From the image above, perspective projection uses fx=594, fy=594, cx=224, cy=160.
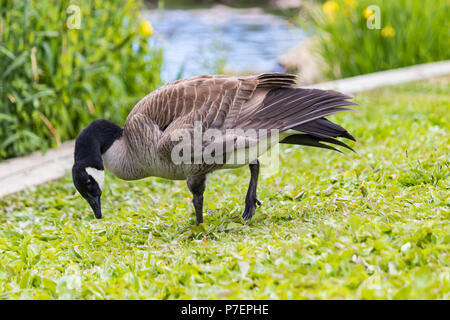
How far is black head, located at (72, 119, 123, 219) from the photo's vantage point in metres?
4.91

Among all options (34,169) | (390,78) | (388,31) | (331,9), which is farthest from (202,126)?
(331,9)

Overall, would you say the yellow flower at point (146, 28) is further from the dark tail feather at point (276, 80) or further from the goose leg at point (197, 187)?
the goose leg at point (197, 187)

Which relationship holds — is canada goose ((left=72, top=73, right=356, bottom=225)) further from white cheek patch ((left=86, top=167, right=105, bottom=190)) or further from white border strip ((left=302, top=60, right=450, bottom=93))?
white border strip ((left=302, top=60, right=450, bottom=93))

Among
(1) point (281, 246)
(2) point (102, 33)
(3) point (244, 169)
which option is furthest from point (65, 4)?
(1) point (281, 246)

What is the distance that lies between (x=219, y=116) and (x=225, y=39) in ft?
54.4

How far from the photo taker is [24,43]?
25.1 feet

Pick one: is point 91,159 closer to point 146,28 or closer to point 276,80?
point 276,80

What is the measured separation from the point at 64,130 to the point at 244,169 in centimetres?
262

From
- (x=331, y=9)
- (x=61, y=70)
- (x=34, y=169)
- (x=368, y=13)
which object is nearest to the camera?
(x=34, y=169)

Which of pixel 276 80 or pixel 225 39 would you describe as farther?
pixel 225 39

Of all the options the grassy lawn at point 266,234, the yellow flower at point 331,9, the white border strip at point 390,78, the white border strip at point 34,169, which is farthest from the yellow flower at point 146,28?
the yellow flower at point 331,9

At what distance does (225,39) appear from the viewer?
20.9 m

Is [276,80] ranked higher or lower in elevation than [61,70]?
lower

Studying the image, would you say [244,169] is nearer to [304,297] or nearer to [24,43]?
[24,43]
